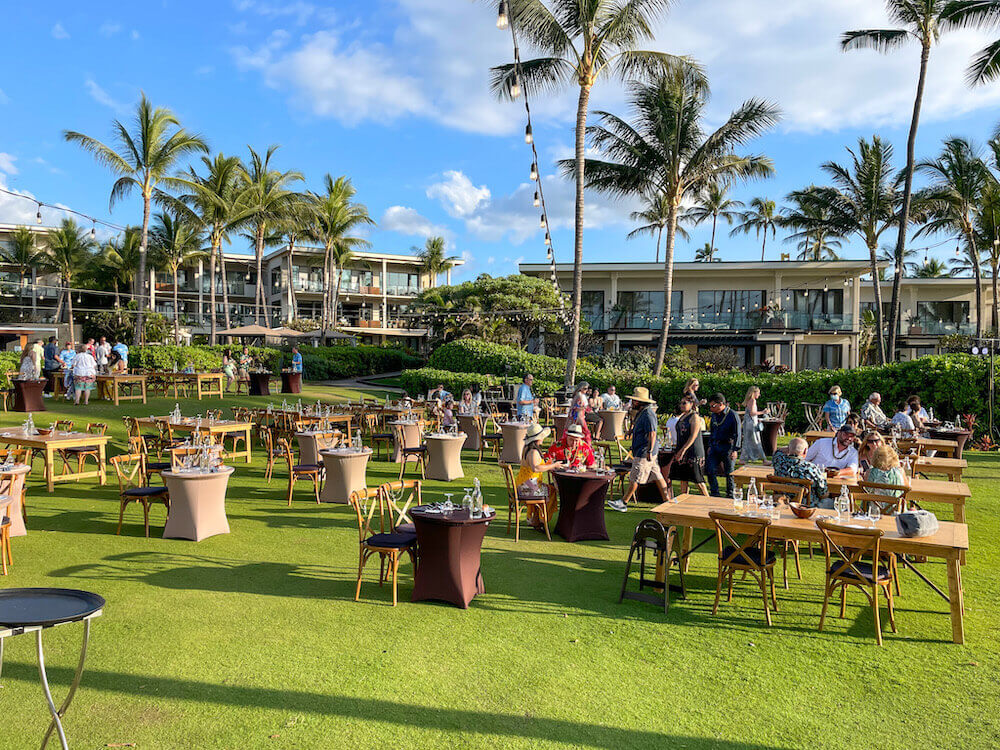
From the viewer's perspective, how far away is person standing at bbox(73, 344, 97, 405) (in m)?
18.8

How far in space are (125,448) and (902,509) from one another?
13.3 metres

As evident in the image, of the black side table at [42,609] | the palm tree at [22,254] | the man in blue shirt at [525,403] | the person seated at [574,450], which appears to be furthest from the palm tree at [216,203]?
the black side table at [42,609]

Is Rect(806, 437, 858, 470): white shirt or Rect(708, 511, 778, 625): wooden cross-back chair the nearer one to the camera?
Rect(708, 511, 778, 625): wooden cross-back chair

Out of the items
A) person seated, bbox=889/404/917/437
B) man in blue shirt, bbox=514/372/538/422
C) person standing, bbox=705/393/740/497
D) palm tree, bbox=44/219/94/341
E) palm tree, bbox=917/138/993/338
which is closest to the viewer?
person standing, bbox=705/393/740/497

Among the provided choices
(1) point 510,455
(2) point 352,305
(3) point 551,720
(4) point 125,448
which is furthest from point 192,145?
(3) point 551,720

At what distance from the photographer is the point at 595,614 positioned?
6.12m

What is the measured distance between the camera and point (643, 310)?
3484 centimetres

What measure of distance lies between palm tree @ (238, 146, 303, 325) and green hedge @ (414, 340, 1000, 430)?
1852cm

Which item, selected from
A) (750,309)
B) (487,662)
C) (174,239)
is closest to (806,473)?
(487,662)

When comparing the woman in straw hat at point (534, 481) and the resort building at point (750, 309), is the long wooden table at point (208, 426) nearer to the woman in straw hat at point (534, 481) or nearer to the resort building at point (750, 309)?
the woman in straw hat at point (534, 481)

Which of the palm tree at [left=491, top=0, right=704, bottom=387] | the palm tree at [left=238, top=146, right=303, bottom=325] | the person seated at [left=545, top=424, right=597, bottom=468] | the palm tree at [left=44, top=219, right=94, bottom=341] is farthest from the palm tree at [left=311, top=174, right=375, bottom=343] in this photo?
the person seated at [left=545, top=424, right=597, bottom=468]

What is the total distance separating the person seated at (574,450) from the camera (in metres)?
9.30

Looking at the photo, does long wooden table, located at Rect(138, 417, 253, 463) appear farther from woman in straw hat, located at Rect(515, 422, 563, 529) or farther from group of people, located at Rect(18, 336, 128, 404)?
group of people, located at Rect(18, 336, 128, 404)

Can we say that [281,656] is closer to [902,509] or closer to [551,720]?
[551,720]
